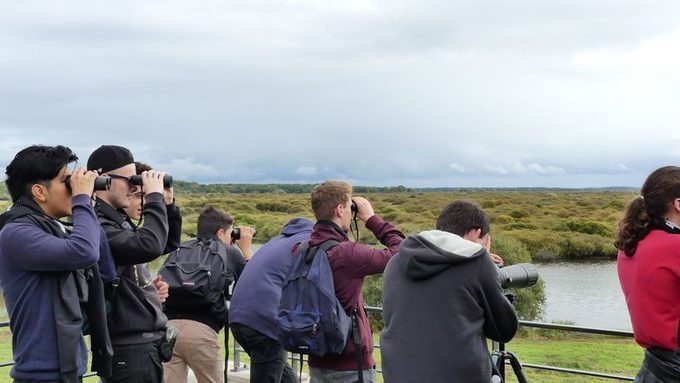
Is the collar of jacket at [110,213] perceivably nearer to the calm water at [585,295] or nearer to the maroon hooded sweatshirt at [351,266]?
the maroon hooded sweatshirt at [351,266]

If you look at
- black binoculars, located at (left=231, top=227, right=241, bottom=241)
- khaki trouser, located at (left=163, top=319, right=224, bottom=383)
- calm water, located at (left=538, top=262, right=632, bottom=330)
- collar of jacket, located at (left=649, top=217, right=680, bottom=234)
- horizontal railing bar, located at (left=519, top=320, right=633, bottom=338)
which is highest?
collar of jacket, located at (left=649, top=217, right=680, bottom=234)

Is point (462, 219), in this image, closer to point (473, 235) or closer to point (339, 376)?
point (473, 235)

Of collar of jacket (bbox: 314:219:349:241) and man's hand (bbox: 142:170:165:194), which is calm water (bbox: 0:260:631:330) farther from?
collar of jacket (bbox: 314:219:349:241)

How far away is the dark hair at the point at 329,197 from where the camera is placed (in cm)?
382

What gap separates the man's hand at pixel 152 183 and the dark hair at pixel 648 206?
2.26 meters

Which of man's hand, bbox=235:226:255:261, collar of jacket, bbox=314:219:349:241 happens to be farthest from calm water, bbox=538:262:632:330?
collar of jacket, bbox=314:219:349:241

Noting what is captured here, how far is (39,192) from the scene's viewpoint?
314cm

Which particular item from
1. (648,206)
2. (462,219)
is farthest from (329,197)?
(648,206)

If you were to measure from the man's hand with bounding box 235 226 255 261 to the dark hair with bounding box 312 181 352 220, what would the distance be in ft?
4.94

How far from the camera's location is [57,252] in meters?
2.95

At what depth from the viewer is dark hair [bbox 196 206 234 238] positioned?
5.02m

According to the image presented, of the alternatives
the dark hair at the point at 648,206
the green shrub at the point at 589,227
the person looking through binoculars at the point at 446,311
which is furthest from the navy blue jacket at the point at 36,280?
the green shrub at the point at 589,227

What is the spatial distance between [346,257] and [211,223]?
5.42ft

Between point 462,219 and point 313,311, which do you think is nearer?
point 462,219
